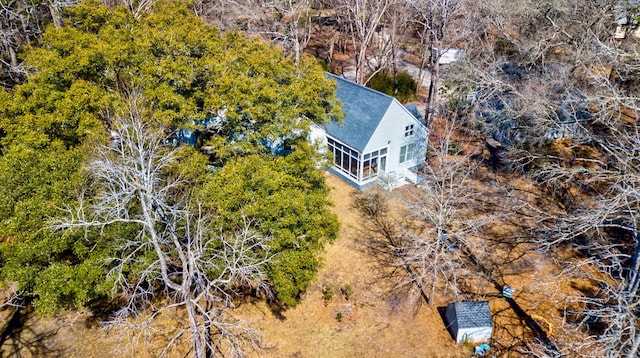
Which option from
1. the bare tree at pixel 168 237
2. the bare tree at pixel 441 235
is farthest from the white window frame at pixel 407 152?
the bare tree at pixel 168 237

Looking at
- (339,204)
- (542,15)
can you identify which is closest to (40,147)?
(339,204)

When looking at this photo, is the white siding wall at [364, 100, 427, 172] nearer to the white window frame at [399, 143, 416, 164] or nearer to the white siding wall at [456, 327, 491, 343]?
the white window frame at [399, 143, 416, 164]

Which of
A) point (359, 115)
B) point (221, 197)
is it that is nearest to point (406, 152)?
Answer: point (359, 115)

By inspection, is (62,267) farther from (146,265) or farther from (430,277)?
(430,277)

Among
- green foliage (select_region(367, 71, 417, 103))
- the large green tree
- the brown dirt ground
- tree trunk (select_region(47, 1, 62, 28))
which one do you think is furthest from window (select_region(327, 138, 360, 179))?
tree trunk (select_region(47, 1, 62, 28))

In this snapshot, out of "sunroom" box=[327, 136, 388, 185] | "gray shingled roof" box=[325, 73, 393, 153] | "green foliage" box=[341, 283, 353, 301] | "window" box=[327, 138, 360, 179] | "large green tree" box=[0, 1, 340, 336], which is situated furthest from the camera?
"window" box=[327, 138, 360, 179]

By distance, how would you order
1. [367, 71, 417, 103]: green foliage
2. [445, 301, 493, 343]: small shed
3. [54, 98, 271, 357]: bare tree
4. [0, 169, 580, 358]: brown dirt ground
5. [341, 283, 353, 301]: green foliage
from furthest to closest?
[367, 71, 417, 103]: green foliage
[341, 283, 353, 301]: green foliage
[0, 169, 580, 358]: brown dirt ground
[445, 301, 493, 343]: small shed
[54, 98, 271, 357]: bare tree
